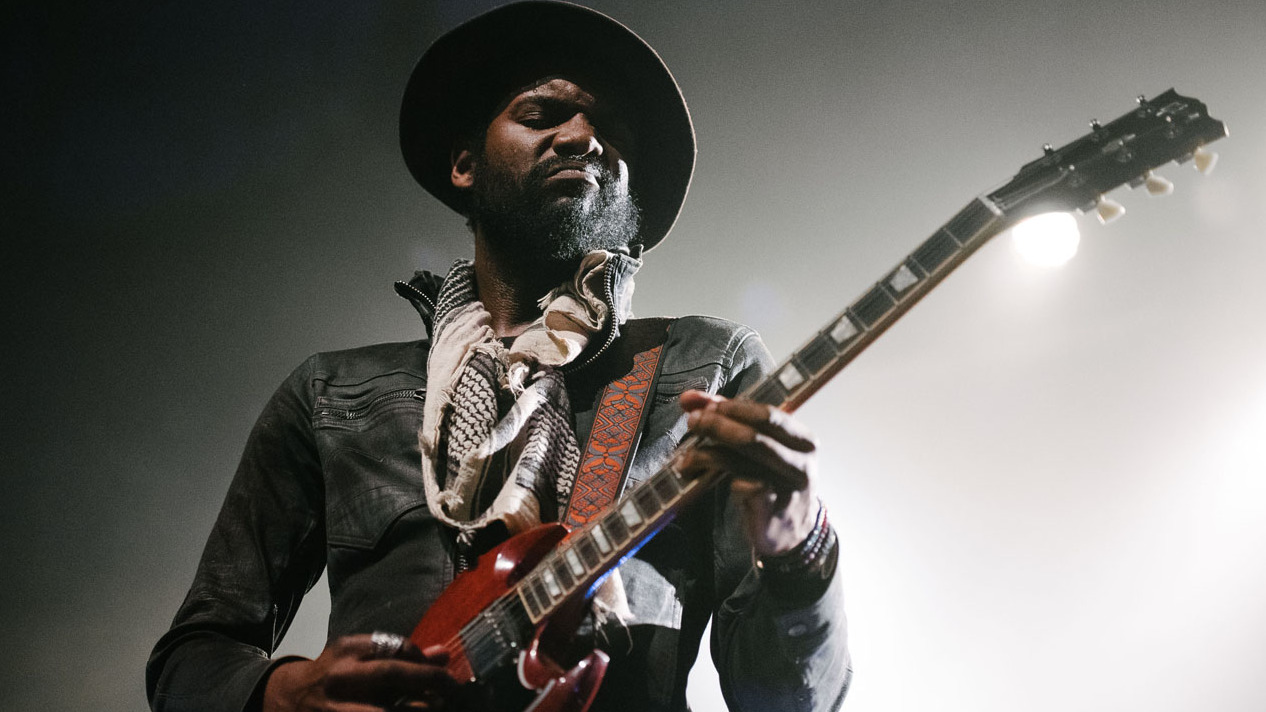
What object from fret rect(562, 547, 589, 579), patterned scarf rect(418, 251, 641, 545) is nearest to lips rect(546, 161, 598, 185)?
patterned scarf rect(418, 251, 641, 545)

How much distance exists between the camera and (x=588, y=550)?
49.9 inches

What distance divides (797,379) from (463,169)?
4.98 ft

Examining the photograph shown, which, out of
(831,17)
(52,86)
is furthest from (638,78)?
(52,86)

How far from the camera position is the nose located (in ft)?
6.59

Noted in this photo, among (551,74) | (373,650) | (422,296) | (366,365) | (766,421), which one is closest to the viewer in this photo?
(766,421)

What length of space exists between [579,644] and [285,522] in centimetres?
89

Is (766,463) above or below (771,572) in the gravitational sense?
above

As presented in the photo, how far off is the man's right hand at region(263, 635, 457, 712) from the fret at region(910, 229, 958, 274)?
37.5 inches

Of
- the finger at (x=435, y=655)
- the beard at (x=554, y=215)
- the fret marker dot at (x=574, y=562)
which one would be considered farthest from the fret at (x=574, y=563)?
the beard at (x=554, y=215)

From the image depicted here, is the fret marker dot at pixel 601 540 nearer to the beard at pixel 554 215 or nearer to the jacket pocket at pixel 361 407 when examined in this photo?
the jacket pocket at pixel 361 407

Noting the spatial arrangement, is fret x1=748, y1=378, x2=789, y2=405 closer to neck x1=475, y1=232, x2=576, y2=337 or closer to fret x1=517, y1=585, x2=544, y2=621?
fret x1=517, y1=585, x2=544, y2=621

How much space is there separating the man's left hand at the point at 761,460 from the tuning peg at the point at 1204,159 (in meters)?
0.75

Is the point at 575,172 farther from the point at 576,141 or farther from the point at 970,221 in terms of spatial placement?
the point at 970,221

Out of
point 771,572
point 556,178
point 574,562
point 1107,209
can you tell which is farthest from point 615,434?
point 1107,209
